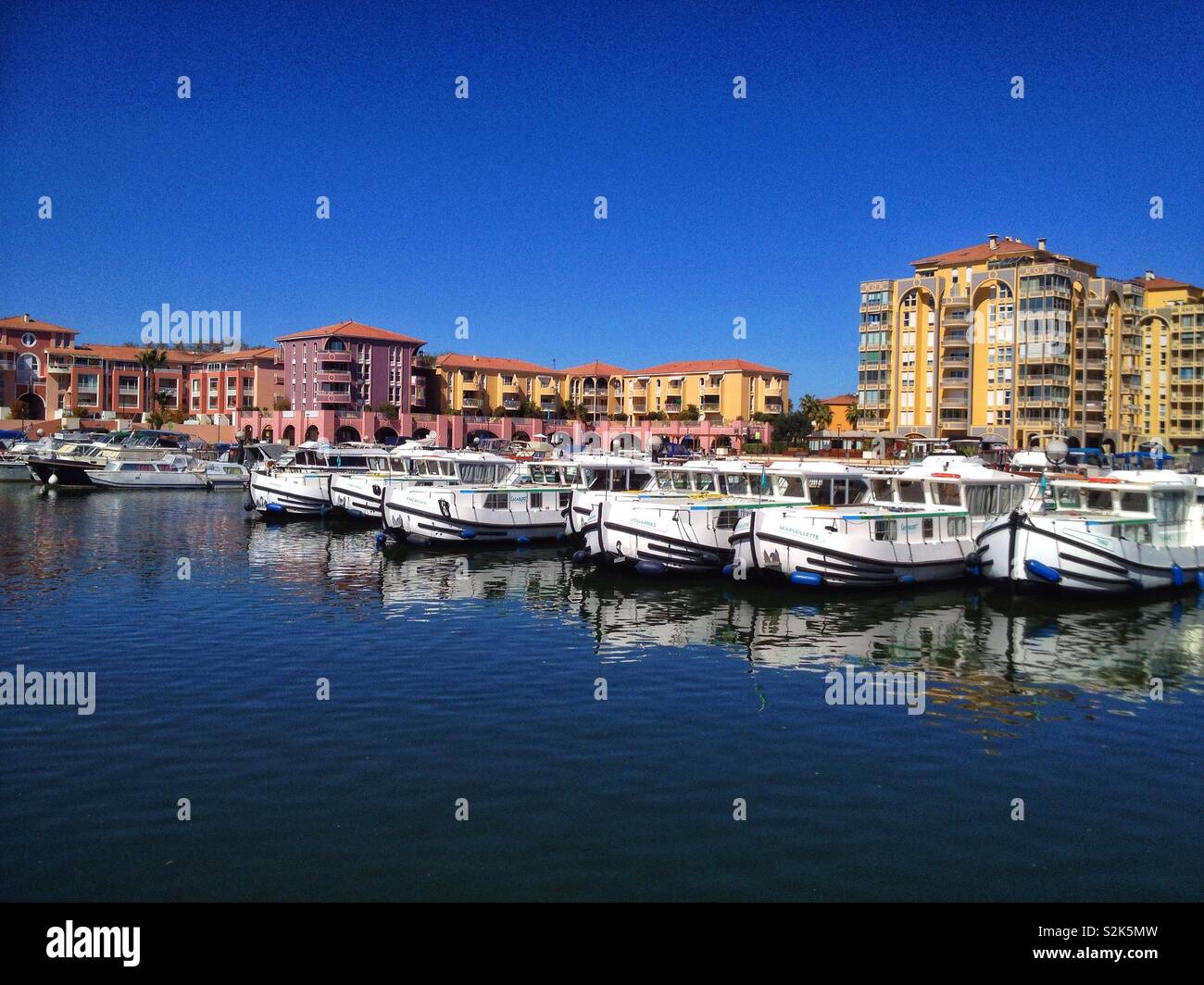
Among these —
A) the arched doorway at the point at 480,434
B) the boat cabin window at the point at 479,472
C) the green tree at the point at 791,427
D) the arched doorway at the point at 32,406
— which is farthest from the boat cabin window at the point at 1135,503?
the arched doorway at the point at 32,406

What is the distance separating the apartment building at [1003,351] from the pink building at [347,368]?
57925 millimetres

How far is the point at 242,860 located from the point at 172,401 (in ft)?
486

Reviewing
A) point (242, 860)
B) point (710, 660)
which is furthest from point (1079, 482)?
point (242, 860)

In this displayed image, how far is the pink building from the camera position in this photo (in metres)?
125

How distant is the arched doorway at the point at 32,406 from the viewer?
13549 centimetres

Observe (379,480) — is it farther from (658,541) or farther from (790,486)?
(790,486)

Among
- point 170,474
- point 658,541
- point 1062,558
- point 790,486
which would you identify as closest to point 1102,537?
point 1062,558

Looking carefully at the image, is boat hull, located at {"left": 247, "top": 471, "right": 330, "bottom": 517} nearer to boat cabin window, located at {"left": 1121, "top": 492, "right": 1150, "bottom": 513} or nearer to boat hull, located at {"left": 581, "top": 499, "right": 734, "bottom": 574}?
boat hull, located at {"left": 581, "top": 499, "right": 734, "bottom": 574}

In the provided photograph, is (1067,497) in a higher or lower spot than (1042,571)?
higher

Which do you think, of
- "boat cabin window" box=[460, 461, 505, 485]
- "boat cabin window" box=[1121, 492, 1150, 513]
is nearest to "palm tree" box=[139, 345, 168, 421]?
"boat cabin window" box=[460, 461, 505, 485]

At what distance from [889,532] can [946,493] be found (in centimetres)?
414

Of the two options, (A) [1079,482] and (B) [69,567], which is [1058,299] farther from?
(B) [69,567]

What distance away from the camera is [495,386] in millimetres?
142125

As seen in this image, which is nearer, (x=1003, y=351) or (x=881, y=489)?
(x=881, y=489)
